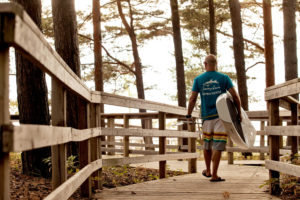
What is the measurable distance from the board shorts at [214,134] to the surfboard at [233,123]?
139 mm

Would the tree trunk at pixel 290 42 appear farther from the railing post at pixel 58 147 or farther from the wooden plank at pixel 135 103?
the railing post at pixel 58 147

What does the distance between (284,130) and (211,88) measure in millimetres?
1918

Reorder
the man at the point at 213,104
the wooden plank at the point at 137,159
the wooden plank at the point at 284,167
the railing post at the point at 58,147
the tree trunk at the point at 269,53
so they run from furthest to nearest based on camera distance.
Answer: the tree trunk at the point at 269,53 → the man at the point at 213,104 → the wooden plank at the point at 137,159 → the wooden plank at the point at 284,167 → the railing post at the point at 58,147

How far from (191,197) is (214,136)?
1.55 meters

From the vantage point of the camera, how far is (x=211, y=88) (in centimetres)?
668

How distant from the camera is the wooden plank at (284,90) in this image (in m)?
4.49

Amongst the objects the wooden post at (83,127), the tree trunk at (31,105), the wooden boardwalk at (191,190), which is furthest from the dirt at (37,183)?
the wooden boardwalk at (191,190)

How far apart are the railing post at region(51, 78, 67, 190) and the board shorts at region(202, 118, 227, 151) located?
Answer: 355cm

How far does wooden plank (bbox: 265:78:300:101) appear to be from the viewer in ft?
14.7

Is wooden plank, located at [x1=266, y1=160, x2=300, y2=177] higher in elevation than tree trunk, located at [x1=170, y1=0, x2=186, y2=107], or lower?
lower

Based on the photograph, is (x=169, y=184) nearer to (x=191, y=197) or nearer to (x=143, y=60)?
(x=191, y=197)

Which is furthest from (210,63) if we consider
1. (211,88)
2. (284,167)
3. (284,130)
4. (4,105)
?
(4,105)

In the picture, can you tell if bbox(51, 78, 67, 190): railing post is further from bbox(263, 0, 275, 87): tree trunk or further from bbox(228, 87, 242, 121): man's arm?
bbox(263, 0, 275, 87): tree trunk

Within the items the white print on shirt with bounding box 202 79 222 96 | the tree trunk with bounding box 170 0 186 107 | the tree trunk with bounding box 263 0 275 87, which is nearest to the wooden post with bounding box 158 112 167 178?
the white print on shirt with bounding box 202 79 222 96
